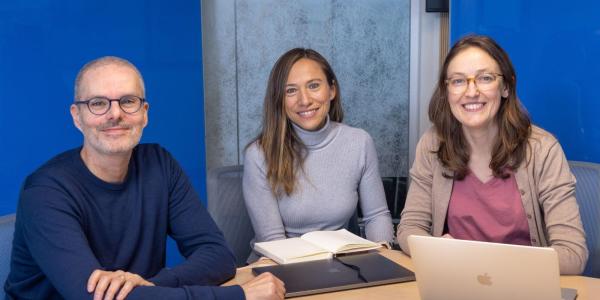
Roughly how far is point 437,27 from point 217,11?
55.1 inches

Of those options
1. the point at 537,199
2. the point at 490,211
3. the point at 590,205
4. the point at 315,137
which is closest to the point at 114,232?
the point at 315,137

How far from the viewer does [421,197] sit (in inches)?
93.7

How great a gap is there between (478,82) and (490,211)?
461 mm

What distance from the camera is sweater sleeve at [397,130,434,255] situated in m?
2.34

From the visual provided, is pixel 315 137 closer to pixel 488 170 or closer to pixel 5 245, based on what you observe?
pixel 488 170

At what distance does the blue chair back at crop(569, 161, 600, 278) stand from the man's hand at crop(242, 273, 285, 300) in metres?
1.23

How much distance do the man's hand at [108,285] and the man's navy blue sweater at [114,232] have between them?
0.03 metres

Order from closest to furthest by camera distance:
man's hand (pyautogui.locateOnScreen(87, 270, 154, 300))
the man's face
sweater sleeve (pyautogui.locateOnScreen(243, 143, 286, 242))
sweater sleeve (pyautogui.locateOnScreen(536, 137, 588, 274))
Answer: man's hand (pyautogui.locateOnScreen(87, 270, 154, 300)), the man's face, sweater sleeve (pyautogui.locateOnScreen(536, 137, 588, 274)), sweater sleeve (pyautogui.locateOnScreen(243, 143, 286, 242))

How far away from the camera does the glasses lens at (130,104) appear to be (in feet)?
6.22

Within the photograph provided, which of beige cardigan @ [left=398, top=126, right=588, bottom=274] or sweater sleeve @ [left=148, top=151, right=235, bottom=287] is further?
beige cardigan @ [left=398, top=126, right=588, bottom=274]

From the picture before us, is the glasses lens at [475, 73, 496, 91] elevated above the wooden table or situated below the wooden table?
above

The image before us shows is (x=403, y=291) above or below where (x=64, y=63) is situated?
below

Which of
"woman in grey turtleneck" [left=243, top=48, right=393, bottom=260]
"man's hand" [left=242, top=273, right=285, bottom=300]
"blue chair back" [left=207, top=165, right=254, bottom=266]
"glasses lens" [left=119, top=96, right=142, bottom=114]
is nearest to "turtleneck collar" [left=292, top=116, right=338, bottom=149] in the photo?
"woman in grey turtleneck" [left=243, top=48, right=393, bottom=260]

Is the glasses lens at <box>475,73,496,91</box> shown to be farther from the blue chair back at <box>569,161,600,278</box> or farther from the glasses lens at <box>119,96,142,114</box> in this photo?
the glasses lens at <box>119,96,142,114</box>
